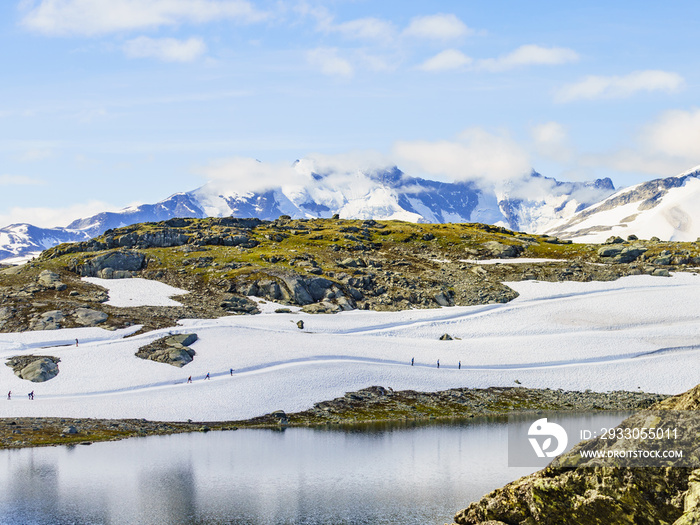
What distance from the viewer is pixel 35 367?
93.3m

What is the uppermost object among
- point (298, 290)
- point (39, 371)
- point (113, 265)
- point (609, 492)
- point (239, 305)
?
point (113, 265)

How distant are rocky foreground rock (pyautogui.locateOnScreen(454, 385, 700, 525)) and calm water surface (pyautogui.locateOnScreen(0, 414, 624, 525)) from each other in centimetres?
3062

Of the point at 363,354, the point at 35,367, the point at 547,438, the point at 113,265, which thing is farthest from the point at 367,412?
the point at 113,265

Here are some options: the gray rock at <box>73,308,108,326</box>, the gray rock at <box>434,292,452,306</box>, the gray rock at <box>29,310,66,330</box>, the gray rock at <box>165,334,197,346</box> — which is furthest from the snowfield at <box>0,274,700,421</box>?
the gray rock at <box>434,292,452,306</box>

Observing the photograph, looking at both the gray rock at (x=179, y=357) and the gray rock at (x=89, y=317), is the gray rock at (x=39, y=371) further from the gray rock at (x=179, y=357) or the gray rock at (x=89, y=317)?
the gray rock at (x=89, y=317)

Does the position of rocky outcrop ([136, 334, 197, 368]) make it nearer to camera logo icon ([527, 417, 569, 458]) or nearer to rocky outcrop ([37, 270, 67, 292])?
rocky outcrop ([37, 270, 67, 292])

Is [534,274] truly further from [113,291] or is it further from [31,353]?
[31,353]

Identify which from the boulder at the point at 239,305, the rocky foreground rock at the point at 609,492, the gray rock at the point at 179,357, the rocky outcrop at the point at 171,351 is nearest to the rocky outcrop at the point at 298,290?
the boulder at the point at 239,305

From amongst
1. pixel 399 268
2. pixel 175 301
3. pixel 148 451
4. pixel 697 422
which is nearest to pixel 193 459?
pixel 148 451

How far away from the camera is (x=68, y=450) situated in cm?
7125

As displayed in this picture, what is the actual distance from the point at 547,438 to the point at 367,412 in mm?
30134

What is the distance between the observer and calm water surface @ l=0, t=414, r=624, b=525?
4788 cm

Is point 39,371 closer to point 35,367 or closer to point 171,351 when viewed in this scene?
point 35,367

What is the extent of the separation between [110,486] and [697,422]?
54.2m
